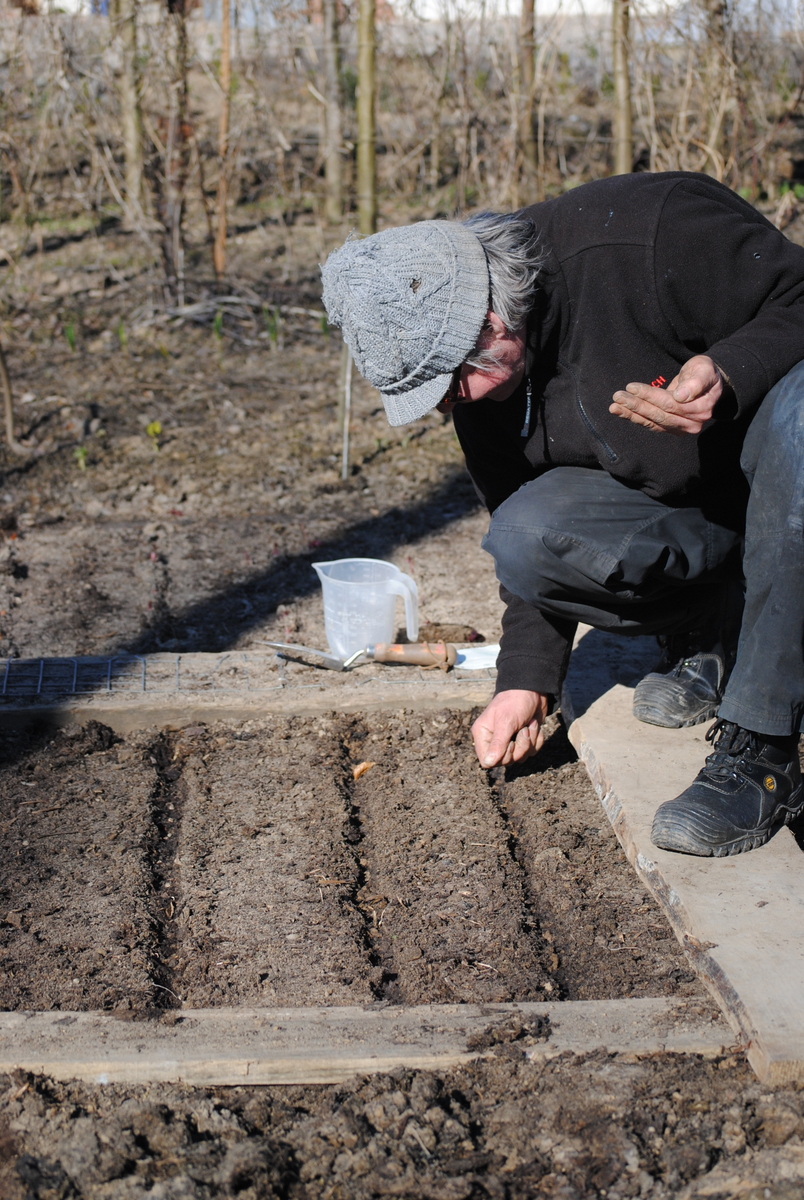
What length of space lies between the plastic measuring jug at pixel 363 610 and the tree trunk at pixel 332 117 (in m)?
4.65

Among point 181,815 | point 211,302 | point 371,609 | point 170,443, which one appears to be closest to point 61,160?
point 211,302

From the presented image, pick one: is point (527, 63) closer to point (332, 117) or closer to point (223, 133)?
point (223, 133)

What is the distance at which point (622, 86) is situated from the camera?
208 inches

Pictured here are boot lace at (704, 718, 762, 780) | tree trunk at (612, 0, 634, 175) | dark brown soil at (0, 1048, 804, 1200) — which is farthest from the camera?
tree trunk at (612, 0, 634, 175)

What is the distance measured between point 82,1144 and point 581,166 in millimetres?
7563

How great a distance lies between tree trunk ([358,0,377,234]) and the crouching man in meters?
2.43

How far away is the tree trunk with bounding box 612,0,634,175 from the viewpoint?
5136 mm

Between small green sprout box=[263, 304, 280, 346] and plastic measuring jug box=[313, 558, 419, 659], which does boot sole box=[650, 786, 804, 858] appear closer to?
plastic measuring jug box=[313, 558, 419, 659]

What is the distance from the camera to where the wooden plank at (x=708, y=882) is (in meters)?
1.52

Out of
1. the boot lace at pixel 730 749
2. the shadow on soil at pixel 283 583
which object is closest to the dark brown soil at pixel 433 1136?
the boot lace at pixel 730 749

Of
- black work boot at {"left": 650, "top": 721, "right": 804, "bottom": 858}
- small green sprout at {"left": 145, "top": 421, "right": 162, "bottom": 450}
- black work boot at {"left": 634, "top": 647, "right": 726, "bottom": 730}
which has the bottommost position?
small green sprout at {"left": 145, "top": 421, "right": 162, "bottom": 450}

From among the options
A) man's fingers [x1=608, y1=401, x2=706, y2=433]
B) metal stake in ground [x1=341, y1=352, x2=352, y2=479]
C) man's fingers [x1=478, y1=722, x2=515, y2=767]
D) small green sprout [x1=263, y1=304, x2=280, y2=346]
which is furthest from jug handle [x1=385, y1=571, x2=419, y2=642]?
small green sprout [x1=263, y1=304, x2=280, y2=346]

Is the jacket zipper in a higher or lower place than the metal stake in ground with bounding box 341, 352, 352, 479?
higher

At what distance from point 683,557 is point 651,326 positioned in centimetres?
49
